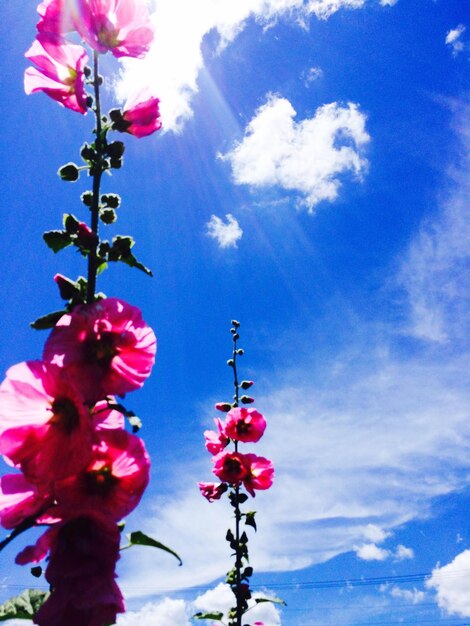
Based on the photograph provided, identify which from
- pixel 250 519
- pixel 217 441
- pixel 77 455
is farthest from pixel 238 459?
pixel 77 455

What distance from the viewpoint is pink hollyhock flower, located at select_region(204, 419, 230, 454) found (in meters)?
5.49

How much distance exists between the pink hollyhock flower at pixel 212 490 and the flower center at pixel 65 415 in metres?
4.27

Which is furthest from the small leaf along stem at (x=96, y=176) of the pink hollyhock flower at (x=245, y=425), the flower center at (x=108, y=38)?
the pink hollyhock flower at (x=245, y=425)

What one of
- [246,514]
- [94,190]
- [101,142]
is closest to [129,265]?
[94,190]

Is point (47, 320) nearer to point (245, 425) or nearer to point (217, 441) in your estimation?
point (245, 425)

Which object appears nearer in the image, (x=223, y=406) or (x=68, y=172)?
(x=68, y=172)

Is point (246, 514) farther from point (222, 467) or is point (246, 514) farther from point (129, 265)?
point (129, 265)

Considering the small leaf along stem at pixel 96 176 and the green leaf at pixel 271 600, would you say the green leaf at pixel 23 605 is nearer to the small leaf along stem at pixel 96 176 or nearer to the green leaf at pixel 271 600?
the small leaf along stem at pixel 96 176

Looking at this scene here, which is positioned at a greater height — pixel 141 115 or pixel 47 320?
pixel 141 115

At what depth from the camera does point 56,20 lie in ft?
6.34

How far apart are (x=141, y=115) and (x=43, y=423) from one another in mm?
1318

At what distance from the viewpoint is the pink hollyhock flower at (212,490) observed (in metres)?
5.52

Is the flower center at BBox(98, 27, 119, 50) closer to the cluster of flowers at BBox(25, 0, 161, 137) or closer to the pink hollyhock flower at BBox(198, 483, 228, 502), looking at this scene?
the cluster of flowers at BBox(25, 0, 161, 137)

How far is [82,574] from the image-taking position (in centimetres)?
134
